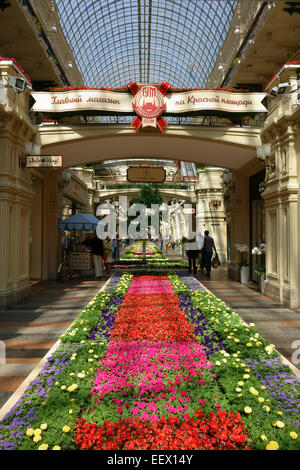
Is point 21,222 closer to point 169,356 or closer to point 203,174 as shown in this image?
point 169,356

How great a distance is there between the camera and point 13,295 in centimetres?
1009

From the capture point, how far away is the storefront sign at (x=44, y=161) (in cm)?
1031

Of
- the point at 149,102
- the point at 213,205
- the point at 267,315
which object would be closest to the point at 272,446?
the point at 267,315

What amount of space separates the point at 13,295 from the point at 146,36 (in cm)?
4074

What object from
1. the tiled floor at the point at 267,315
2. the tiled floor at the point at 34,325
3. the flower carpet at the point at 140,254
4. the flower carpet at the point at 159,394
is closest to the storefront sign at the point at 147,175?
the tiled floor at the point at 34,325

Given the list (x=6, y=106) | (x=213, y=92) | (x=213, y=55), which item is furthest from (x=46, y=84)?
(x=213, y=55)

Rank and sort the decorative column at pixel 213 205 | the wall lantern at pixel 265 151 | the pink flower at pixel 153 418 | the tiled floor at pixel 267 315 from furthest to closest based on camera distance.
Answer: the decorative column at pixel 213 205 → the wall lantern at pixel 265 151 → the tiled floor at pixel 267 315 → the pink flower at pixel 153 418

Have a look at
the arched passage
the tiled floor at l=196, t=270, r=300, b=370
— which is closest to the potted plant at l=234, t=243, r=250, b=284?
the tiled floor at l=196, t=270, r=300, b=370

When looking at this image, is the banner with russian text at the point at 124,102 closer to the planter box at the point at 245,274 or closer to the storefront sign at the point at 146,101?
the storefront sign at the point at 146,101

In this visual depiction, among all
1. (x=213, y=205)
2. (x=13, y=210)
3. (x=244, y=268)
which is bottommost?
(x=244, y=268)

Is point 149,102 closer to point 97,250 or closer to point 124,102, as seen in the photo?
point 124,102

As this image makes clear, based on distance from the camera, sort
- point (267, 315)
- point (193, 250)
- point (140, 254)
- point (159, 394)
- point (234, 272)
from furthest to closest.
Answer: point (140, 254) → point (193, 250) → point (234, 272) → point (267, 315) → point (159, 394)

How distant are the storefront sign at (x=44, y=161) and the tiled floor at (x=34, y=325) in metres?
4.25

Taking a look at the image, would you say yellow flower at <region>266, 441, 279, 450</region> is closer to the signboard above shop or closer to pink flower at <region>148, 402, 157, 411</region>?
pink flower at <region>148, 402, 157, 411</region>
